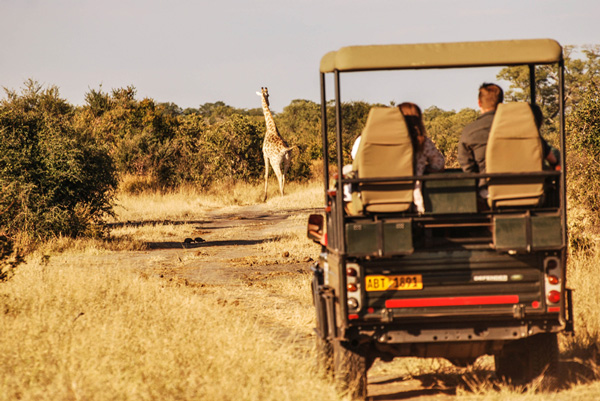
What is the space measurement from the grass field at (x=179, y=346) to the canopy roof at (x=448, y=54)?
7.43ft

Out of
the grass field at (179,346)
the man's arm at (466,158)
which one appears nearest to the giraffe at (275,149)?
the grass field at (179,346)

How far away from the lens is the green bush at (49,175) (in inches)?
627

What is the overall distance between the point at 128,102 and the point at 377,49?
130 feet

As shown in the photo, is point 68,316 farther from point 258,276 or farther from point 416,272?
point 258,276

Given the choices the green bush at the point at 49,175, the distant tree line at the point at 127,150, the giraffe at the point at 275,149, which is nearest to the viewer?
the distant tree line at the point at 127,150

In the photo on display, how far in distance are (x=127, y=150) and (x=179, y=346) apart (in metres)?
28.9

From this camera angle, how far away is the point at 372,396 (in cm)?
644

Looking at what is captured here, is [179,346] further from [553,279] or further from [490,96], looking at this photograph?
[490,96]

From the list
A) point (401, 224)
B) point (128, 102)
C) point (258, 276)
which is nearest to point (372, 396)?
point (401, 224)

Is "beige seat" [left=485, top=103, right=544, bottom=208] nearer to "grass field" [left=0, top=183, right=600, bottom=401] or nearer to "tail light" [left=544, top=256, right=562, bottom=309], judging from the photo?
"tail light" [left=544, top=256, right=562, bottom=309]

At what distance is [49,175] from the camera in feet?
54.7

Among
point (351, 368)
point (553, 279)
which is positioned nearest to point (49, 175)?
point (351, 368)

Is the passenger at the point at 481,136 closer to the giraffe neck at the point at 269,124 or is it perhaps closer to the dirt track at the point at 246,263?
the dirt track at the point at 246,263

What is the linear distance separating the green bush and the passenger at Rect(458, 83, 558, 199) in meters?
10.9
